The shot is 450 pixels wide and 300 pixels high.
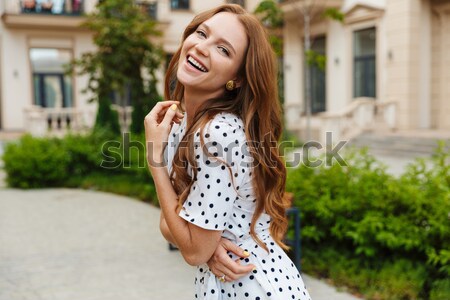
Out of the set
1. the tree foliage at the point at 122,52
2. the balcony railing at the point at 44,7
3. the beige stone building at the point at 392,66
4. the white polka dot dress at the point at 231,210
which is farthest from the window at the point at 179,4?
the white polka dot dress at the point at 231,210

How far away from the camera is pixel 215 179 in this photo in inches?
56.5

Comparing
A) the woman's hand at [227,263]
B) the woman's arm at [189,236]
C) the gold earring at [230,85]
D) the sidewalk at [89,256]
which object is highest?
the gold earring at [230,85]

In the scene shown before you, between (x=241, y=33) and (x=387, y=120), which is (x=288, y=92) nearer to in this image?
(x=387, y=120)

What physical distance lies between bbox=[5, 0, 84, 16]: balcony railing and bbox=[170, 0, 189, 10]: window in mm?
4028

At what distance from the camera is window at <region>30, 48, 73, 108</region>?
22812 mm

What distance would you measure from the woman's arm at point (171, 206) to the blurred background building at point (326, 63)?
37.5ft

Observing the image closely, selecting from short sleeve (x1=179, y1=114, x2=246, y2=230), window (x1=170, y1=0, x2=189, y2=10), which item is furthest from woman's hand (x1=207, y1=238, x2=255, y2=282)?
window (x1=170, y1=0, x2=189, y2=10)

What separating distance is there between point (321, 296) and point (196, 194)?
124 inches

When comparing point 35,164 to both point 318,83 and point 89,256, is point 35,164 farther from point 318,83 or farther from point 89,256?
point 318,83

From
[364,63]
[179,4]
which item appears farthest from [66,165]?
[179,4]

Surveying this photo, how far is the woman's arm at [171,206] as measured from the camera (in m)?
1.47

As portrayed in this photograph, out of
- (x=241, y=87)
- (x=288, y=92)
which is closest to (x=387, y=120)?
(x=288, y=92)

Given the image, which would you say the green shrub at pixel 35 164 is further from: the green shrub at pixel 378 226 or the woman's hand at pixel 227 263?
the woman's hand at pixel 227 263

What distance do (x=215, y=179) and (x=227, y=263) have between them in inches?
10.4
